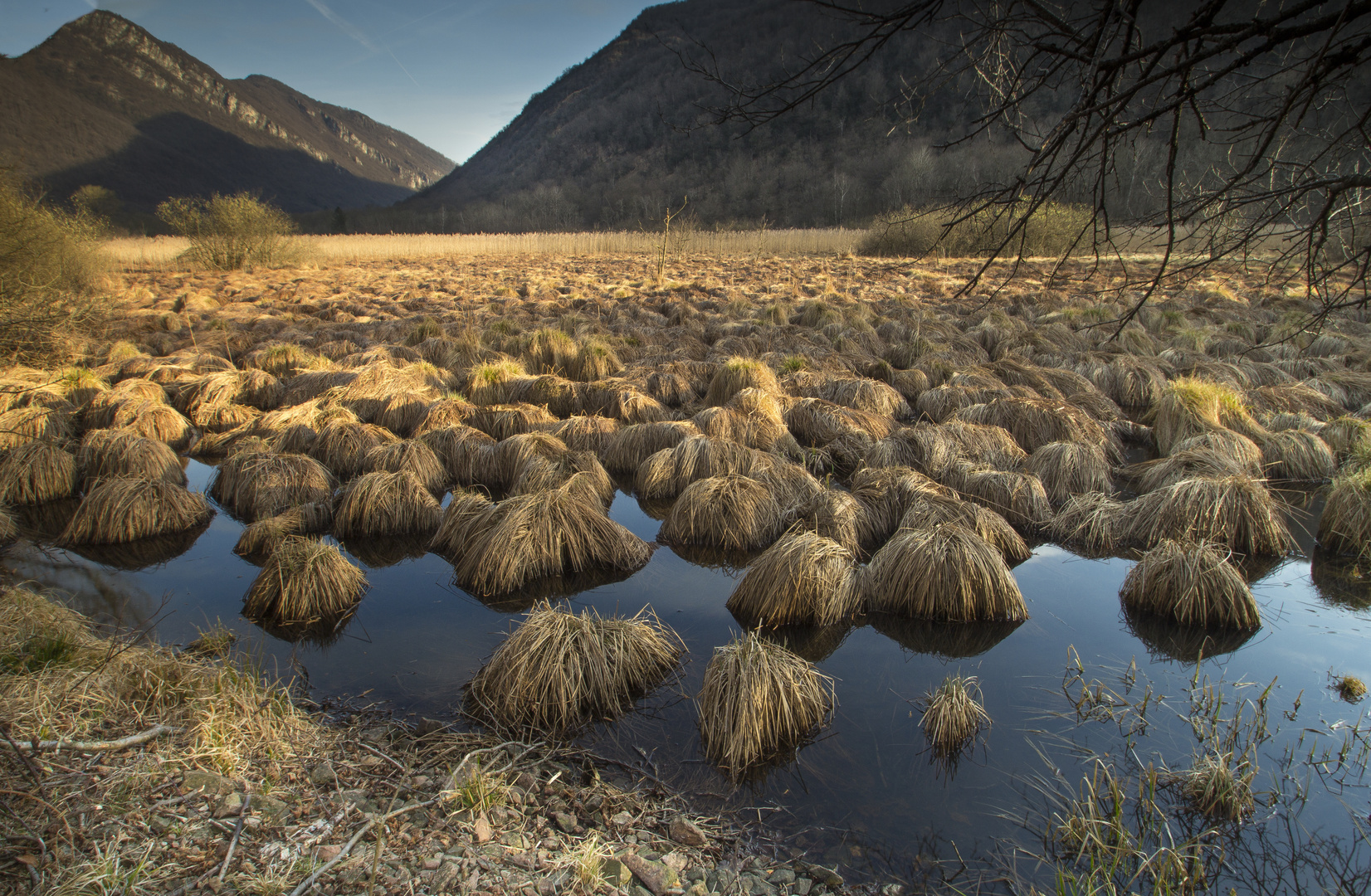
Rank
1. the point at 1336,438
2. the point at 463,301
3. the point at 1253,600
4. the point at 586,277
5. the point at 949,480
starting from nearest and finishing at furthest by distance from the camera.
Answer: the point at 1253,600 < the point at 949,480 < the point at 1336,438 < the point at 463,301 < the point at 586,277

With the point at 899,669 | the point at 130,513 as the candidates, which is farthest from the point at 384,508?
the point at 899,669

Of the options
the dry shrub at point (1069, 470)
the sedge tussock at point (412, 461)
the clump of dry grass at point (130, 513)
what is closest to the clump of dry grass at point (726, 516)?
the sedge tussock at point (412, 461)

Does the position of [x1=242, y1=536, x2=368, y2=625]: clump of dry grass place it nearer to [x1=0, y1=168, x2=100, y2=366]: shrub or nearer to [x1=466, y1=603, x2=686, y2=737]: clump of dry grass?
[x1=466, y1=603, x2=686, y2=737]: clump of dry grass

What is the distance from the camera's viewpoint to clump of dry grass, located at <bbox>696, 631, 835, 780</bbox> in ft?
11.4

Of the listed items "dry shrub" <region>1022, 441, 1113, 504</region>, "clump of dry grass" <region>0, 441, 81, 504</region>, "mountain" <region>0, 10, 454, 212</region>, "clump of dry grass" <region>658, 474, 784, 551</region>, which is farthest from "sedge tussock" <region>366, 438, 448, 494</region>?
"mountain" <region>0, 10, 454, 212</region>

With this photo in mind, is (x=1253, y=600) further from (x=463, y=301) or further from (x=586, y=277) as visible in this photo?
(x=586, y=277)

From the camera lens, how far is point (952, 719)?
3.63m

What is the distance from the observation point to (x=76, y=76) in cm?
11881

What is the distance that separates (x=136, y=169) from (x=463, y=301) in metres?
122

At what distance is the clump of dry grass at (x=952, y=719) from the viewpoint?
3.62 meters

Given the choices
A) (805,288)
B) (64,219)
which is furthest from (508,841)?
(64,219)

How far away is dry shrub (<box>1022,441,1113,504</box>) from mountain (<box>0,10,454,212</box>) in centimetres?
11062

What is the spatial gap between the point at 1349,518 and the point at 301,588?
8.24 metres

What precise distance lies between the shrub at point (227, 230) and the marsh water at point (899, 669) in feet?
73.6
